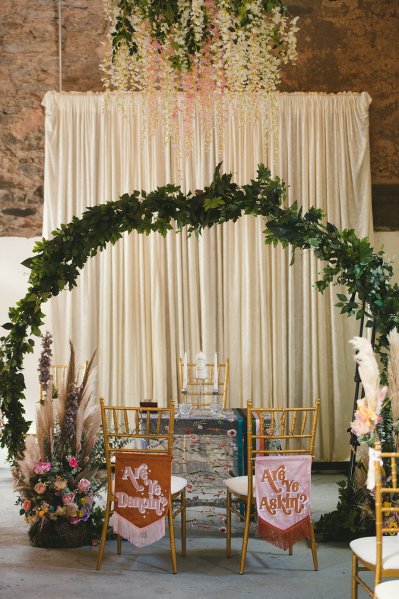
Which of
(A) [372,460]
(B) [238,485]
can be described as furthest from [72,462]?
(A) [372,460]

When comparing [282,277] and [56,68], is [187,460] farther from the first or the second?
[56,68]

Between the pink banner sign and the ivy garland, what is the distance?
3.49 ft

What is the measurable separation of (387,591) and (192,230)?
2556mm

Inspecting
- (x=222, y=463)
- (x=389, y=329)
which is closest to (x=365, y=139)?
(x=389, y=329)

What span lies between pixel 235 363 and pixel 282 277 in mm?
926

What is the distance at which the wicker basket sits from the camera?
15.1 feet

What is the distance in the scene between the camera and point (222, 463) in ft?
16.5

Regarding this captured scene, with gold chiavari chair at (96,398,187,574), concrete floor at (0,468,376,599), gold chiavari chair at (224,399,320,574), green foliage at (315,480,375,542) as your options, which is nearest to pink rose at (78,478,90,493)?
gold chiavari chair at (96,398,187,574)

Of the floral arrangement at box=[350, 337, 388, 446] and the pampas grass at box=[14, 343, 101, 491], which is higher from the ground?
the floral arrangement at box=[350, 337, 388, 446]

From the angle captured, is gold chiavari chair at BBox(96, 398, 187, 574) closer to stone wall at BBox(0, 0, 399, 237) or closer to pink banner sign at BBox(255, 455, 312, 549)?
pink banner sign at BBox(255, 455, 312, 549)

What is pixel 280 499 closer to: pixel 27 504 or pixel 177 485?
pixel 177 485

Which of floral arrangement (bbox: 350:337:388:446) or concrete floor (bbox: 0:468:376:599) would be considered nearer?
floral arrangement (bbox: 350:337:388:446)

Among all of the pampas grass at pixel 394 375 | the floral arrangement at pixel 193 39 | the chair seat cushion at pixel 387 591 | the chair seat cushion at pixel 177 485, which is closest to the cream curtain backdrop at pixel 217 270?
the floral arrangement at pixel 193 39

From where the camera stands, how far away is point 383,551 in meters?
3.12
